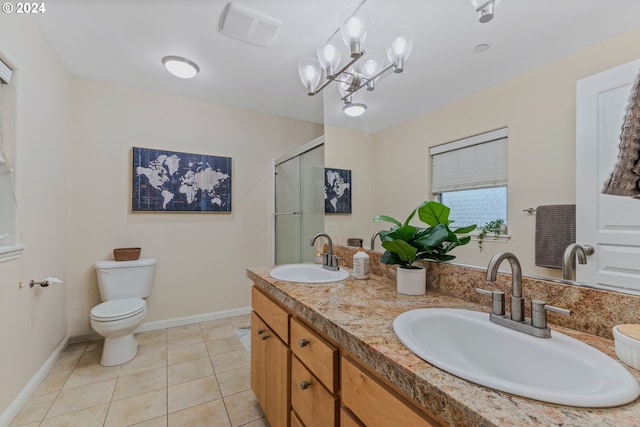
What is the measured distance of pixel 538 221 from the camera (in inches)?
33.0

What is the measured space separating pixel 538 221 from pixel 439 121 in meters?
0.51

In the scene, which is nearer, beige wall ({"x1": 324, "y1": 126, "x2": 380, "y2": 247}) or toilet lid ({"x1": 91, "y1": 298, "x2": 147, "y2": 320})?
beige wall ({"x1": 324, "y1": 126, "x2": 380, "y2": 247})

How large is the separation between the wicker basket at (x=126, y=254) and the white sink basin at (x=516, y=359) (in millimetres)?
2484

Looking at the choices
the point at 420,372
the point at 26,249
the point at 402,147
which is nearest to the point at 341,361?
the point at 420,372

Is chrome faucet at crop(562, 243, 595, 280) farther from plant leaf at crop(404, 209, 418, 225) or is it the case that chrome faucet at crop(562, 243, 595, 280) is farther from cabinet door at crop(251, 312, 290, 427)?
cabinet door at crop(251, 312, 290, 427)

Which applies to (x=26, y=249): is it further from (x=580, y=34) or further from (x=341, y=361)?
(x=580, y=34)

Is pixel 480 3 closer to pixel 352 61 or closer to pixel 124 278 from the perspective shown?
pixel 352 61

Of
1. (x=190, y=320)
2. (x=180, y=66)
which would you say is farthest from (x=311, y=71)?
(x=190, y=320)

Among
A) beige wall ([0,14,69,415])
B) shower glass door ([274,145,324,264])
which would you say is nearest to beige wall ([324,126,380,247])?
shower glass door ([274,145,324,264])

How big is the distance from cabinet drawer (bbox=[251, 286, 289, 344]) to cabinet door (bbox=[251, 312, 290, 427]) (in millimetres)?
35

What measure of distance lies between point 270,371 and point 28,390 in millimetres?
A: 1581

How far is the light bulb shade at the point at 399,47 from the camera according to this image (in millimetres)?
1398

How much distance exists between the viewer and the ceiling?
2.77 ft

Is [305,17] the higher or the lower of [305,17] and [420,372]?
the higher
